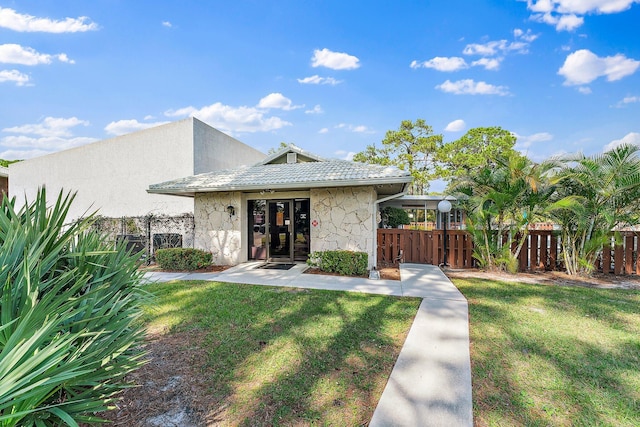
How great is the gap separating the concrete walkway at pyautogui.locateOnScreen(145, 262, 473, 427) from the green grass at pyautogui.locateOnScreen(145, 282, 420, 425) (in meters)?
0.15

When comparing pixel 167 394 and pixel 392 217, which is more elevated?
pixel 392 217


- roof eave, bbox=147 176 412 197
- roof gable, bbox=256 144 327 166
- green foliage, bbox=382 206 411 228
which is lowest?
green foliage, bbox=382 206 411 228

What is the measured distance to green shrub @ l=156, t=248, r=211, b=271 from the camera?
360 inches

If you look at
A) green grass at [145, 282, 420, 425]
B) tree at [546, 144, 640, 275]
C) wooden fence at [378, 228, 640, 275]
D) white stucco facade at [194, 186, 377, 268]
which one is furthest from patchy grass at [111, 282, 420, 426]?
tree at [546, 144, 640, 275]

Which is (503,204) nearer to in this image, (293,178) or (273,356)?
(293,178)

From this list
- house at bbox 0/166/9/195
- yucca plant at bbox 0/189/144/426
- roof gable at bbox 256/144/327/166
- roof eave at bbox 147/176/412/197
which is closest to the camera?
yucca plant at bbox 0/189/144/426

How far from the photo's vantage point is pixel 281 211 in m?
10.1

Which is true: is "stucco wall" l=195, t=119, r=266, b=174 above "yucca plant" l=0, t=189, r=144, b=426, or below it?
above

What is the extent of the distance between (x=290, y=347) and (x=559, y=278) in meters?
7.98

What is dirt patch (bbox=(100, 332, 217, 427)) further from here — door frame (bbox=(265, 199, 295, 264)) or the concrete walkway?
door frame (bbox=(265, 199, 295, 264))

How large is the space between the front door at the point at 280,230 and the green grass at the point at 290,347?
3.82 meters

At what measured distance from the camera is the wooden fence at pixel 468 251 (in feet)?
26.6

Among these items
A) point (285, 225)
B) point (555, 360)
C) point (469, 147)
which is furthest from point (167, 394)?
point (469, 147)

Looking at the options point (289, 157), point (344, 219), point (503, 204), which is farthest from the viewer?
point (289, 157)
